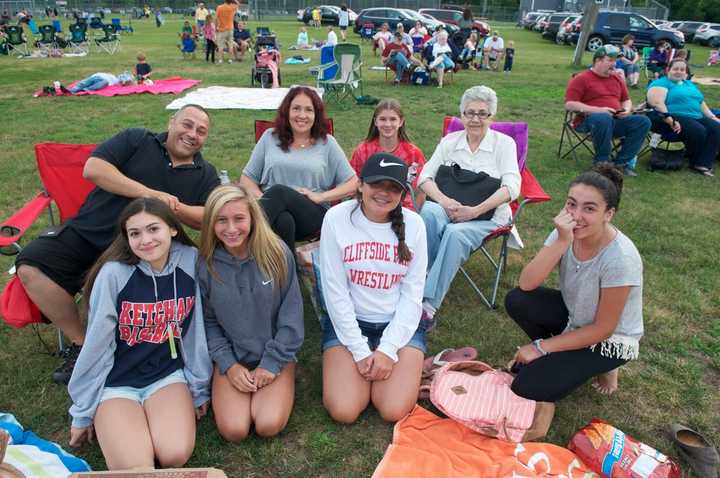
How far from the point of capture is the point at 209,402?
2.45 m

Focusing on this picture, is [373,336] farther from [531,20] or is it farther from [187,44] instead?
[531,20]

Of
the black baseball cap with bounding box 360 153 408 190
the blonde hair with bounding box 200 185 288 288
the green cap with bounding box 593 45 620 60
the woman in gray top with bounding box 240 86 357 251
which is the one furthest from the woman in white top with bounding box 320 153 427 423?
the green cap with bounding box 593 45 620 60

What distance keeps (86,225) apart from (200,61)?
14.1m

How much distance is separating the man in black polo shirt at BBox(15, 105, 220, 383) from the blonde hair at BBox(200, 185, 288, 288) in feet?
1.95

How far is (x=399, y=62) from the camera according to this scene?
11.6m

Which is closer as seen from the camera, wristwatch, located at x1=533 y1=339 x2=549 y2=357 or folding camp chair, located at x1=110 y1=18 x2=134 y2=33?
wristwatch, located at x1=533 y1=339 x2=549 y2=357

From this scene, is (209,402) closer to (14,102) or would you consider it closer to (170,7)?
(14,102)

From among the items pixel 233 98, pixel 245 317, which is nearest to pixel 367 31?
pixel 233 98

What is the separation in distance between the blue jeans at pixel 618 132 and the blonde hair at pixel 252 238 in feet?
16.2

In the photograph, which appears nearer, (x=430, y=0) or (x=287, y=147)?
(x=287, y=147)

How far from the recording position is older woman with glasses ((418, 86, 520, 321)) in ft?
9.91

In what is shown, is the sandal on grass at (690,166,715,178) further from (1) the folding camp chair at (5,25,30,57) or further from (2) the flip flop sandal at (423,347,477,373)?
(1) the folding camp chair at (5,25,30,57)

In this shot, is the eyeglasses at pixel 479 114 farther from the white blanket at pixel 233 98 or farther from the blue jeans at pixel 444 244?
the white blanket at pixel 233 98

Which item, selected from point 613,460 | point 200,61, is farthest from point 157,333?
point 200,61
